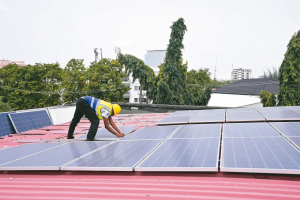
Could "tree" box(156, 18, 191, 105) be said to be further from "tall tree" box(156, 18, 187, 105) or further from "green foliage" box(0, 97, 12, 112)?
"green foliage" box(0, 97, 12, 112)

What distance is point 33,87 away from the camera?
51375 mm

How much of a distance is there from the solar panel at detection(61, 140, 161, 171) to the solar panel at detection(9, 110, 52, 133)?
263 inches

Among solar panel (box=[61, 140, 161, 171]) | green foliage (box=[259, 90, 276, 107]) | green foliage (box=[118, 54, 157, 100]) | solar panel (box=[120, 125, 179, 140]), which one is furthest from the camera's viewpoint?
green foliage (box=[118, 54, 157, 100])

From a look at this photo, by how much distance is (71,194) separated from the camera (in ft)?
11.1

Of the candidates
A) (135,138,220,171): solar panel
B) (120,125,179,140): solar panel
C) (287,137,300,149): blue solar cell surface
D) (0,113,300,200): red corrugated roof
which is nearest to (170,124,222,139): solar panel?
(120,125,179,140): solar panel

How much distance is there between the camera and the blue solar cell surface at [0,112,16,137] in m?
9.43

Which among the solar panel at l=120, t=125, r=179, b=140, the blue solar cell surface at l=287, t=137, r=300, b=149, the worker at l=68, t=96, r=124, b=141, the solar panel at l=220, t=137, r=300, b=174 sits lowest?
the solar panel at l=120, t=125, r=179, b=140

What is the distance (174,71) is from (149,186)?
1240 inches

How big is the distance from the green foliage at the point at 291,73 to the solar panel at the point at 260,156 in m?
27.2

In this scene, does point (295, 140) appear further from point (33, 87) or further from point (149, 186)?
point (33, 87)

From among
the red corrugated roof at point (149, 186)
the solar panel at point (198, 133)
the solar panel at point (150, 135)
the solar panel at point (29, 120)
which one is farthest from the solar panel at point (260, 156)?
the solar panel at point (29, 120)

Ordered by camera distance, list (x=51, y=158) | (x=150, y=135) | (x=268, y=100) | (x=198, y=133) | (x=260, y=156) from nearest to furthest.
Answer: (x=260, y=156), (x=51, y=158), (x=198, y=133), (x=150, y=135), (x=268, y=100)

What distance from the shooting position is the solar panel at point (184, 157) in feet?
11.5

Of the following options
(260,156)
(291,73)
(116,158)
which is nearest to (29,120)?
(116,158)
